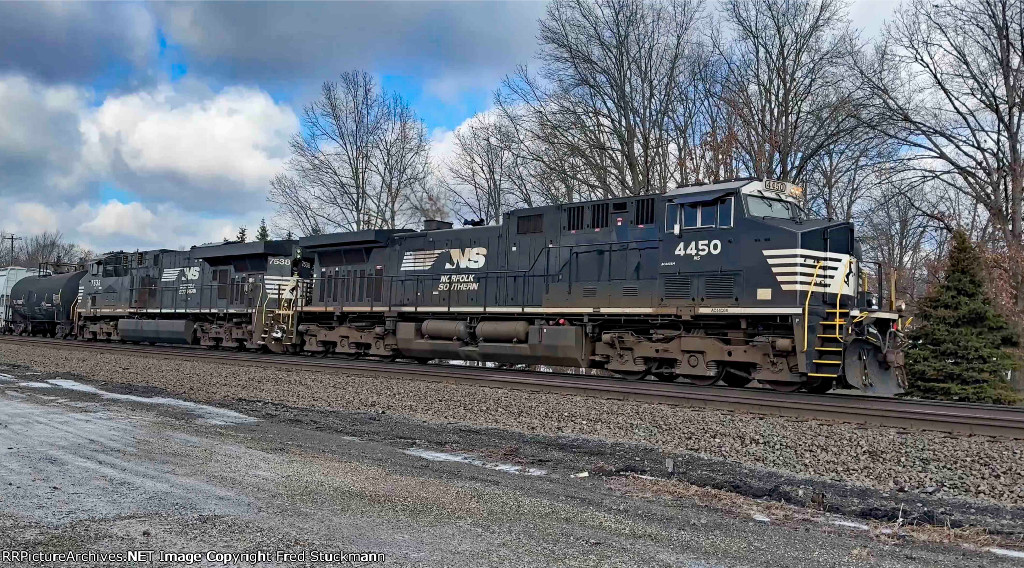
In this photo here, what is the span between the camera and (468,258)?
18406 millimetres

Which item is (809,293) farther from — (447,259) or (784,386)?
(447,259)

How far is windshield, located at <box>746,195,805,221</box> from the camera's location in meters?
13.8

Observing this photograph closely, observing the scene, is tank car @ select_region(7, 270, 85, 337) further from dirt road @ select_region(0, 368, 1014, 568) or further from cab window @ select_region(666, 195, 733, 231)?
cab window @ select_region(666, 195, 733, 231)

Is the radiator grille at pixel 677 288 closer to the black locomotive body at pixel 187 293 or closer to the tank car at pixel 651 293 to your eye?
the tank car at pixel 651 293

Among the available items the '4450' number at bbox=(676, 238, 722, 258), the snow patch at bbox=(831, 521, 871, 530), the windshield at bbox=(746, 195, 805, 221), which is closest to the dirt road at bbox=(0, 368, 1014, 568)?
the snow patch at bbox=(831, 521, 871, 530)

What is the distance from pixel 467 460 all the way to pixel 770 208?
881cm

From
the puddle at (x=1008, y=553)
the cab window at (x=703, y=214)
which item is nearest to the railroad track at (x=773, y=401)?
the cab window at (x=703, y=214)

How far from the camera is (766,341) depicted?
44.2ft

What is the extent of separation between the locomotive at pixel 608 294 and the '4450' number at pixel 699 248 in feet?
0.10

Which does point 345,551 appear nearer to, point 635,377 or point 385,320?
point 635,377

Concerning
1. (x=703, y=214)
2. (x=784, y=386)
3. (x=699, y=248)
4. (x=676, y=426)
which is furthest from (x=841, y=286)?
(x=676, y=426)


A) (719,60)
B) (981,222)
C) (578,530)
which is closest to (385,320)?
(578,530)

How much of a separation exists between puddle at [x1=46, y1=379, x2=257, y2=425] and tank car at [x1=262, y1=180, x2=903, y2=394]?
287 inches

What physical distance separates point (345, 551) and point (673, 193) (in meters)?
11.5
